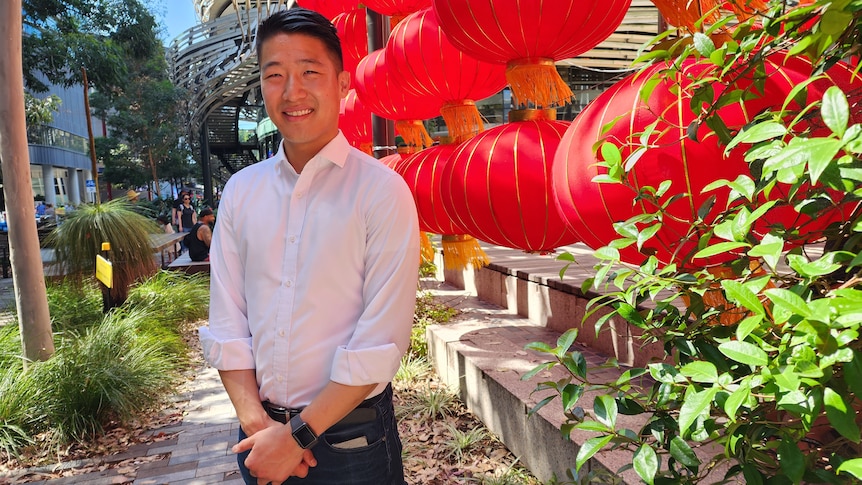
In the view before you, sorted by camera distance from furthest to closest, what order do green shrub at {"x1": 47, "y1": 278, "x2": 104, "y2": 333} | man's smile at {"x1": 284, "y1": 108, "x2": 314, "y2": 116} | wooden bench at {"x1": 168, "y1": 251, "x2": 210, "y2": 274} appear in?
wooden bench at {"x1": 168, "y1": 251, "x2": 210, "y2": 274} → green shrub at {"x1": 47, "y1": 278, "x2": 104, "y2": 333} → man's smile at {"x1": 284, "y1": 108, "x2": 314, "y2": 116}

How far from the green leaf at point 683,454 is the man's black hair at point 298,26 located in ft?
3.80

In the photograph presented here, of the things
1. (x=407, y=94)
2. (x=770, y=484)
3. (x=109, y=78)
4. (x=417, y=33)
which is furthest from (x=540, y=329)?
(x=109, y=78)

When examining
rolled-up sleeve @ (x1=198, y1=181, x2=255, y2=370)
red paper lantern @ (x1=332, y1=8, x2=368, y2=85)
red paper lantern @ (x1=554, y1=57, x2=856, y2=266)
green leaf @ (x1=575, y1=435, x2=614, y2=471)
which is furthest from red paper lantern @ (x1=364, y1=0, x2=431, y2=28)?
green leaf @ (x1=575, y1=435, x2=614, y2=471)

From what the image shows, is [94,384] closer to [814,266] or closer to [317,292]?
[317,292]

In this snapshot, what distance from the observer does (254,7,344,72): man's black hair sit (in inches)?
53.7

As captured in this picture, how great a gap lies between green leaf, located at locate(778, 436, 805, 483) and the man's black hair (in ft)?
4.08

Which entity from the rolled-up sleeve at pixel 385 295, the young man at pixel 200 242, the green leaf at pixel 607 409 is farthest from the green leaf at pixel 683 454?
the young man at pixel 200 242

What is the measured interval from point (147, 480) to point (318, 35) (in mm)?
3153

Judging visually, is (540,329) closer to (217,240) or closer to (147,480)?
(147,480)

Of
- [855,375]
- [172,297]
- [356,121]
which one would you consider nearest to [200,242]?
[172,297]

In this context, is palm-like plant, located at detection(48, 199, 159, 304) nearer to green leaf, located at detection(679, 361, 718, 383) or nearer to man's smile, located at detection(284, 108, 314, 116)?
man's smile, located at detection(284, 108, 314, 116)

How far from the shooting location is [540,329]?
4789 mm

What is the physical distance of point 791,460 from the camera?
755 millimetres

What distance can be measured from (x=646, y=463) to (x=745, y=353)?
29 centimetres
